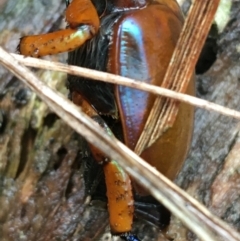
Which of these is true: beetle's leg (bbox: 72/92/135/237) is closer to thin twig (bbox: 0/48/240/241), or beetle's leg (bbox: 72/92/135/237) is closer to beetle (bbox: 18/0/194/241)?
beetle (bbox: 18/0/194/241)

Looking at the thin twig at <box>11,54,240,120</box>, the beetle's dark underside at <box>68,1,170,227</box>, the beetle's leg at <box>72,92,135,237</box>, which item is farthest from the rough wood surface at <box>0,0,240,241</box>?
the thin twig at <box>11,54,240,120</box>

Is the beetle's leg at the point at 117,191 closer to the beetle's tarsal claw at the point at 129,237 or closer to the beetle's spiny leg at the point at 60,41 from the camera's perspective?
the beetle's tarsal claw at the point at 129,237

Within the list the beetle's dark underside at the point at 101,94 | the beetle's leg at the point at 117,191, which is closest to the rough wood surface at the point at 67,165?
the beetle's dark underside at the point at 101,94

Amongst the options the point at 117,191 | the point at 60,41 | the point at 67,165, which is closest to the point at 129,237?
the point at 117,191

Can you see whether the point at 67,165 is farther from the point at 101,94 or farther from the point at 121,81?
the point at 121,81

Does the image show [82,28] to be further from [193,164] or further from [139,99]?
[193,164]

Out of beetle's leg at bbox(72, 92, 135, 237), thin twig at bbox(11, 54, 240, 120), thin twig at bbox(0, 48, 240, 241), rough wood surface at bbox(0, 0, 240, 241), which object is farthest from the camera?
rough wood surface at bbox(0, 0, 240, 241)
